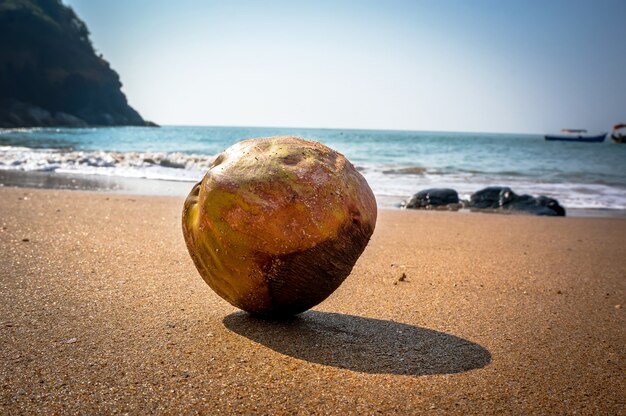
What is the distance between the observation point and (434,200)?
1026cm

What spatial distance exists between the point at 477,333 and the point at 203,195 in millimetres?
1700

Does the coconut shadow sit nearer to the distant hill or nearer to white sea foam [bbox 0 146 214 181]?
white sea foam [bbox 0 146 214 181]

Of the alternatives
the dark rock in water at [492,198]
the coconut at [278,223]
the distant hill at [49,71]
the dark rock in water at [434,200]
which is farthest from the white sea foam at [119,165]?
the distant hill at [49,71]

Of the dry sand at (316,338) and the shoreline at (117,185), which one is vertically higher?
the dry sand at (316,338)

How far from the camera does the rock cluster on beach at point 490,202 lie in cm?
984

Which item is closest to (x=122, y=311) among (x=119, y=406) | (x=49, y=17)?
(x=119, y=406)

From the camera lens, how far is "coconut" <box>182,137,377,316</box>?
266cm

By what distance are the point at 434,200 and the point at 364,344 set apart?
7.72m

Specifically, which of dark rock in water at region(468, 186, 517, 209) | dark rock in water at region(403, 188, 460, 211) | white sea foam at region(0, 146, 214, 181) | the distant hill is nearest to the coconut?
dark rock in water at region(403, 188, 460, 211)

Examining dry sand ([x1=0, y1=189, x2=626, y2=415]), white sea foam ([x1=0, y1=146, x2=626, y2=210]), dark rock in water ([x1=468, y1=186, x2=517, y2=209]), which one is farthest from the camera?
white sea foam ([x1=0, y1=146, x2=626, y2=210])

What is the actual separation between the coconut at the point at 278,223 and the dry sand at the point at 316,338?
0.97ft

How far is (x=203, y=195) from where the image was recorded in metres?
2.78

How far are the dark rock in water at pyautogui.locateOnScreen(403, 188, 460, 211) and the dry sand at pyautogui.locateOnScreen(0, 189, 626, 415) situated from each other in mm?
4781

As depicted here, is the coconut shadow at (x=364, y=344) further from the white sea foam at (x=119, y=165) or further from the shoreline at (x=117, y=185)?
the white sea foam at (x=119, y=165)
